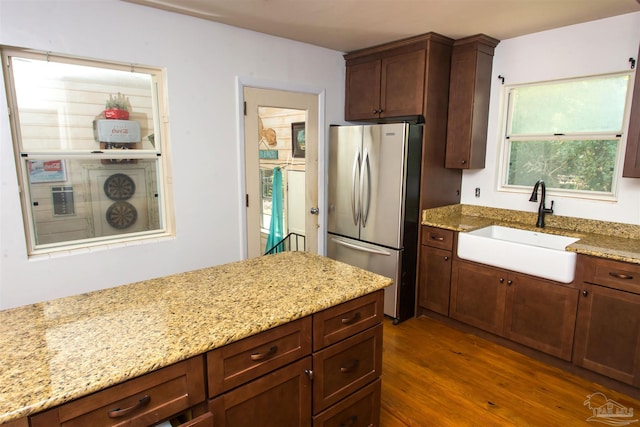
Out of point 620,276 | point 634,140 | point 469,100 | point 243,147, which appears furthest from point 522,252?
point 243,147

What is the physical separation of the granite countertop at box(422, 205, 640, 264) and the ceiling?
146 cm

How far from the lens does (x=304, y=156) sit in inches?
139

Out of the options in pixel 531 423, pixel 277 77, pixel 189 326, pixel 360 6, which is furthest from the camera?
pixel 277 77

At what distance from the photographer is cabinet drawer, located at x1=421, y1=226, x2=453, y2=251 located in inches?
123

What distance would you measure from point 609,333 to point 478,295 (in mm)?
843

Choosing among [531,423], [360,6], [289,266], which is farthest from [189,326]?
[360,6]

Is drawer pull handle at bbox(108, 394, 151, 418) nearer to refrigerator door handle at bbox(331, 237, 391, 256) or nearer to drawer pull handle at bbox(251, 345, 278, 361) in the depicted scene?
drawer pull handle at bbox(251, 345, 278, 361)

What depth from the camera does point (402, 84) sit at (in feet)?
10.5

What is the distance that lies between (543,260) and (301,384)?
197cm

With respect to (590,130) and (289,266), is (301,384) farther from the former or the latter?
(590,130)

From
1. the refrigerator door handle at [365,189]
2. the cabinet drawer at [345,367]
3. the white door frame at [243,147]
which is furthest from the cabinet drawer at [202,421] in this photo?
the refrigerator door handle at [365,189]

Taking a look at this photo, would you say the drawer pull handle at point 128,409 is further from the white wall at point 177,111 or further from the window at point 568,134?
the window at point 568,134

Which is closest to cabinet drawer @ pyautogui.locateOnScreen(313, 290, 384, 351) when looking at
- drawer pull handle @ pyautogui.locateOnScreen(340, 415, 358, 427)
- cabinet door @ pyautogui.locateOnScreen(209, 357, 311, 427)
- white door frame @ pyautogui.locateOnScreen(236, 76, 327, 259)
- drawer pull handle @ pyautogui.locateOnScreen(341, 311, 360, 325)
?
drawer pull handle @ pyautogui.locateOnScreen(341, 311, 360, 325)

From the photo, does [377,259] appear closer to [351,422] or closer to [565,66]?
[351,422]
